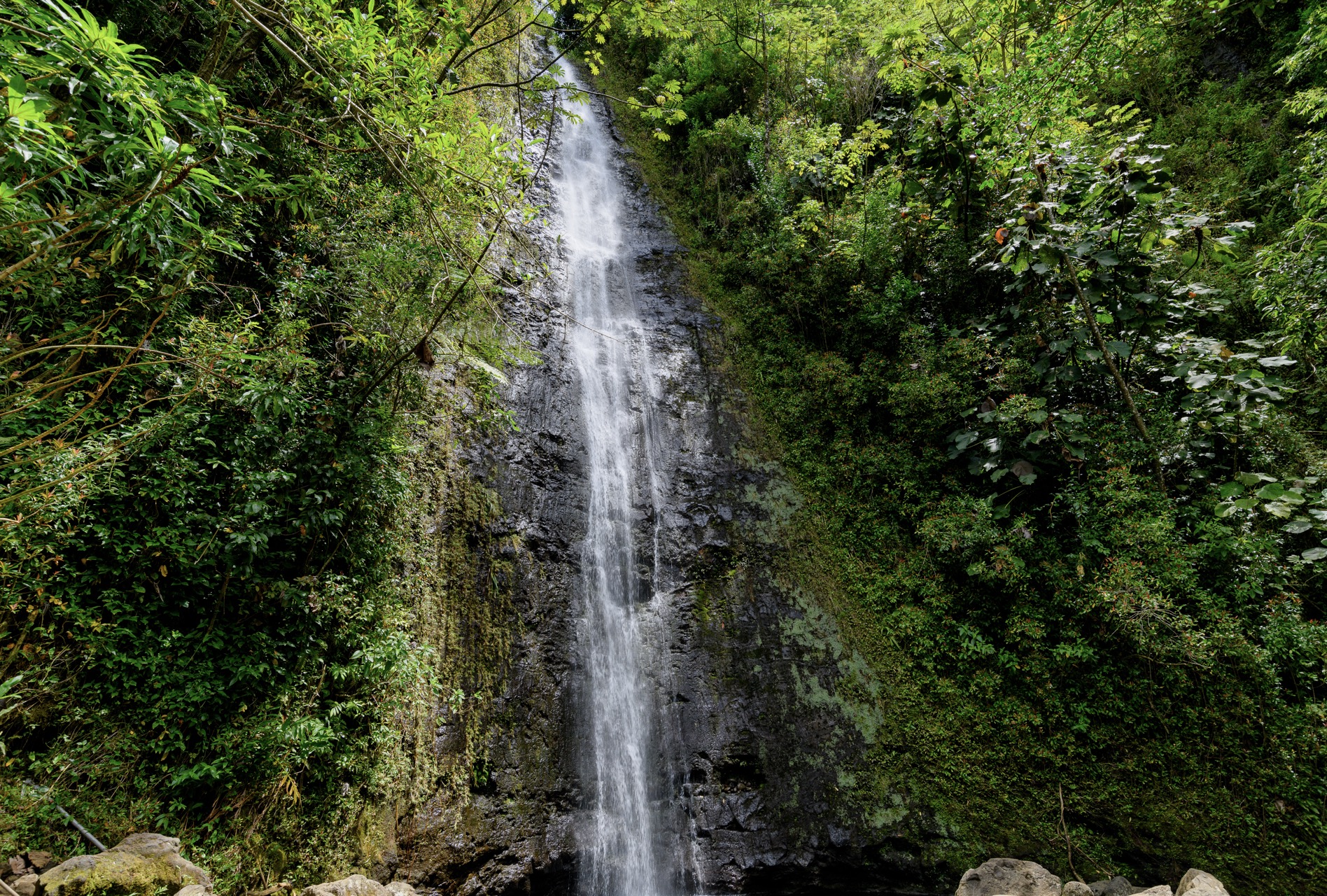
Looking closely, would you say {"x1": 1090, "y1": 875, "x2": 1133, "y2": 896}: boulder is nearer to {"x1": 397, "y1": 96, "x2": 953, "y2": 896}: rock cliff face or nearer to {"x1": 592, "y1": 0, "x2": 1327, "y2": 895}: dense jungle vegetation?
{"x1": 592, "y1": 0, "x2": 1327, "y2": 895}: dense jungle vegetation

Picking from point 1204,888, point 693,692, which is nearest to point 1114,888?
point 1204,888

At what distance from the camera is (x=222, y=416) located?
333cm

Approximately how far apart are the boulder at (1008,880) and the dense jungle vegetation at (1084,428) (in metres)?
0.51

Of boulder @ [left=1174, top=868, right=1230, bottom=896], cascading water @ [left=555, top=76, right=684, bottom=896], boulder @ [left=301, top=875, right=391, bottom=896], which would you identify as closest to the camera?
boulder @ [left=301, top=875, right=391, bottom=896]

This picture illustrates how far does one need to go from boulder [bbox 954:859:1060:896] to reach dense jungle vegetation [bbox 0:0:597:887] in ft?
15.8

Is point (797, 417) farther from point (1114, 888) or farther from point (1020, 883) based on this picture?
point (1114, 888)

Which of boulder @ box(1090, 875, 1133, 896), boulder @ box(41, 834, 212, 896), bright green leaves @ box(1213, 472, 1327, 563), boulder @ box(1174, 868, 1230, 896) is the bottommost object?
boulder @ box(1090, 875, 1133, 896)

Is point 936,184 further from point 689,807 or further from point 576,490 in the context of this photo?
point 689,807

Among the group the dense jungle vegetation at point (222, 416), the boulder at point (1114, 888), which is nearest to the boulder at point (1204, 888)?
the boulder at point (1114, 888)

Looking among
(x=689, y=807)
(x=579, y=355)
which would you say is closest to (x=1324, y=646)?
(x=689, y=807)

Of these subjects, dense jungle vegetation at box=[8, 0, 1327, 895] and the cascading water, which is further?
the cascading water

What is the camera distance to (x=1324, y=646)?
418 centimetres

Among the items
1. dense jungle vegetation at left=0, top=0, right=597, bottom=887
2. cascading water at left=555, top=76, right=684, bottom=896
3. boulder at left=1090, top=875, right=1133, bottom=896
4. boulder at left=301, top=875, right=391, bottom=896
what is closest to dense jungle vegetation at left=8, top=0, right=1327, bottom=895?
dense jungle vegetation at left=0, top=0, right=597, bottom=887

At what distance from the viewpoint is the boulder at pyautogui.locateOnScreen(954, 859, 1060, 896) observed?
4305 mm
